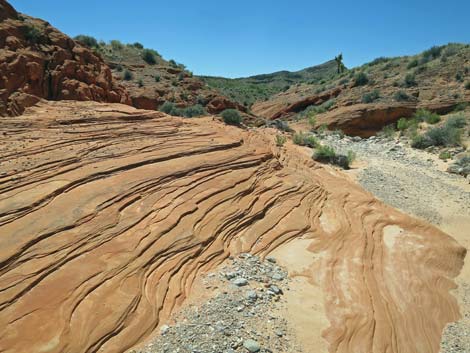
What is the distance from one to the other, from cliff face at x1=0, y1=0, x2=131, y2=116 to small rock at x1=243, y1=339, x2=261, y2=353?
25.5ft

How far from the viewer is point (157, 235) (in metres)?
5.96

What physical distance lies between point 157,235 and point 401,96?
22.4 meters

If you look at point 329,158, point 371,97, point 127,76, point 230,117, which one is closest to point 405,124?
point 371,97

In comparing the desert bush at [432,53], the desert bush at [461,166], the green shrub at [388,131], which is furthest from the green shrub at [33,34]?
the desert bush at [432,53]

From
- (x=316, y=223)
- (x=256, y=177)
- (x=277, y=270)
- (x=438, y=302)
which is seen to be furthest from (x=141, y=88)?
(x=438, y=302)

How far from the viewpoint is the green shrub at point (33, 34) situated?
36.6 ft

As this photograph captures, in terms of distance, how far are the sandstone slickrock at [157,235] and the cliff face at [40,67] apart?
0.88 metres

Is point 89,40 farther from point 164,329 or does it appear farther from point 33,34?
point 164,329

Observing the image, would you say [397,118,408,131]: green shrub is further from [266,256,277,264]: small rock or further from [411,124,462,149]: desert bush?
[266,256,277,264]: small rock

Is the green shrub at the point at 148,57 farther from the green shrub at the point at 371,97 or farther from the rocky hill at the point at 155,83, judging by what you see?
the green shrub at the point at 371,97

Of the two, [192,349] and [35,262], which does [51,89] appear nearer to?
[35,262]

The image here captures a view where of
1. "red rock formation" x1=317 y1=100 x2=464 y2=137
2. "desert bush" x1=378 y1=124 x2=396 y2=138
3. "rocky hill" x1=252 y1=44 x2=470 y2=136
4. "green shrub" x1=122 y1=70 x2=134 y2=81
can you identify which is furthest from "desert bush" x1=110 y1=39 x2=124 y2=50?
"desert bush" x1=378 y1=124 x2=396 y2=138

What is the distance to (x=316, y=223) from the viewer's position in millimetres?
8211

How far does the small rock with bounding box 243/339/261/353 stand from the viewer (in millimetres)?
4504
